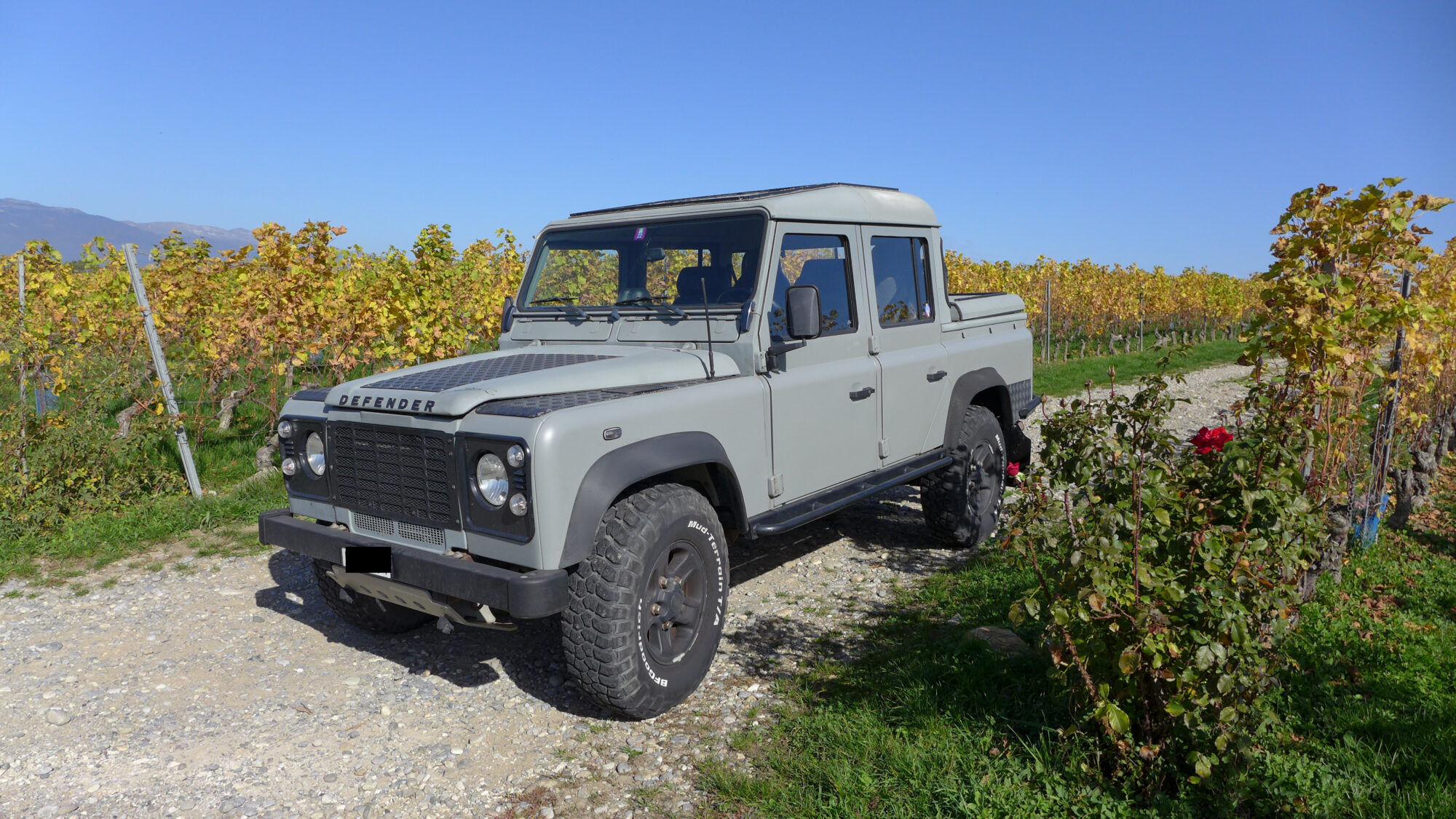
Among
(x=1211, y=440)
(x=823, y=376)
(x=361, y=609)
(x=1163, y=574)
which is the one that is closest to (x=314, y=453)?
(x=361, y=609)

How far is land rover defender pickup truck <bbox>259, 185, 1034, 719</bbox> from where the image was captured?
3.32m

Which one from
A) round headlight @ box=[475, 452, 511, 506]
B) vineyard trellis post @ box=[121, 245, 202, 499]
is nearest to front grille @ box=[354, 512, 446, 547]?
round headlight @ box=[475, 452, 511, 506]

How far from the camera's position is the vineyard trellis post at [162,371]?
695cm

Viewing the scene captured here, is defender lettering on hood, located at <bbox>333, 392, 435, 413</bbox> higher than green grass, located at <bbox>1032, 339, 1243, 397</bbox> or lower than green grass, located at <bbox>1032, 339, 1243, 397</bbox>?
higher

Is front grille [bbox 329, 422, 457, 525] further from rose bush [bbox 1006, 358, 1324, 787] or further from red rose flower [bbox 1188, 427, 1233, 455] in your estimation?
red rose flower [bbox 1188, 427, 1233, 455]

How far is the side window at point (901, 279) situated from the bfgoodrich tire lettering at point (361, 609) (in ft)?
10.1

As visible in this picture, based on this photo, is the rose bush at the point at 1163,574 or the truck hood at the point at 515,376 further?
the truck hood at the point at 515,376

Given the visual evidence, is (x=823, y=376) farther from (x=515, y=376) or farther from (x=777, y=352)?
(x=515, y=376)

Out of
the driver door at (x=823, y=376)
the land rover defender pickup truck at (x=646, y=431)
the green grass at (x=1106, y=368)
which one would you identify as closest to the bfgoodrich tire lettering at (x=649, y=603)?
the land rover defender pickup truck at (x=646, y=431)

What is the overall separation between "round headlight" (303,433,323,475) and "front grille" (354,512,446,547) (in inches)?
14.1

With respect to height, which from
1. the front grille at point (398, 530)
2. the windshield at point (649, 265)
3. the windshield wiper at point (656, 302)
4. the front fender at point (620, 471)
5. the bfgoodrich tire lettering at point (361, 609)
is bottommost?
the bfgoodrich tire lettering at point (361, 609)

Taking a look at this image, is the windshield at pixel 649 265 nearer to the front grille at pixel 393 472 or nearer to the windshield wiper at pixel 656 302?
the windshield wiper at pixel 656 302

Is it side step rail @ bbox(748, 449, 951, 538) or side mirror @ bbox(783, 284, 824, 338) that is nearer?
side mirror @ bbox(783, 284, 824, 338)

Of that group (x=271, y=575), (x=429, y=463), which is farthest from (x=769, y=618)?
(x=271, y=575)
